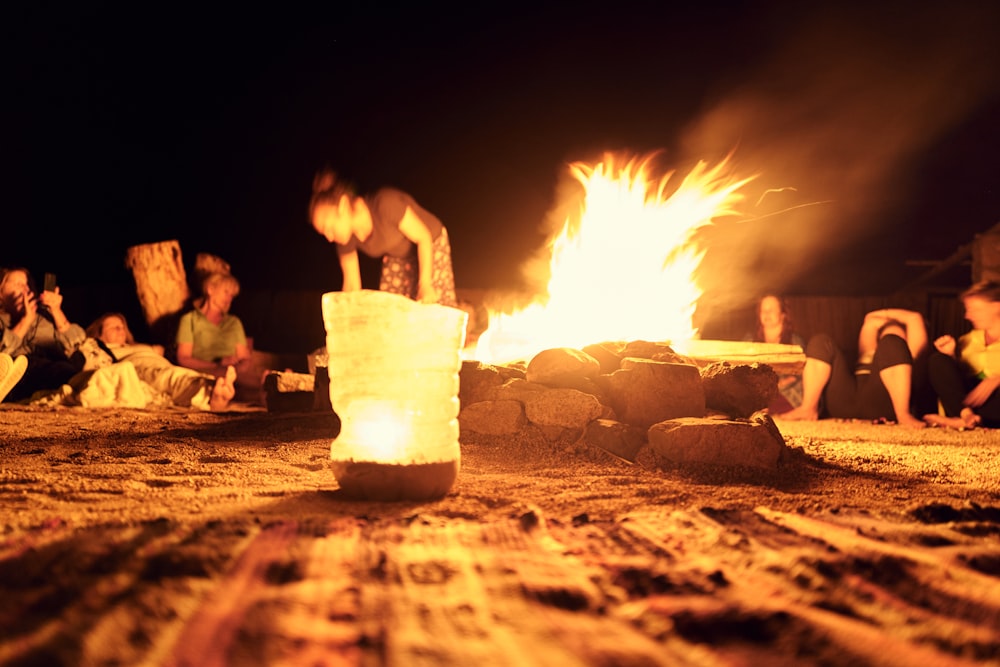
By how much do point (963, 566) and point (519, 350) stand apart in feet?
12.1

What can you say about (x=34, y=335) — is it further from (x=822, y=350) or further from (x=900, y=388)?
(x=900, y=388)

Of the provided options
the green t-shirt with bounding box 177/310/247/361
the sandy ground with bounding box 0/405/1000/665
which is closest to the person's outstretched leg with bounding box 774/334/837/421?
the sandy ground with bounding box 0/405/1000/665

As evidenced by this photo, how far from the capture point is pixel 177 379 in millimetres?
6391

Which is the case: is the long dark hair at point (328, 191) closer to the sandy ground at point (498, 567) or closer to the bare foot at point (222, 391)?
the bare foot at point (222, 391)

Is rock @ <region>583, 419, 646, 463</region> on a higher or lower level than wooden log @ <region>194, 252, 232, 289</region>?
lower

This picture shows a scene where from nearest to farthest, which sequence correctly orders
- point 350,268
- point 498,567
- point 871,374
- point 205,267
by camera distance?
point 498,567 < point 350,268 < point 871,374 < point 205,267

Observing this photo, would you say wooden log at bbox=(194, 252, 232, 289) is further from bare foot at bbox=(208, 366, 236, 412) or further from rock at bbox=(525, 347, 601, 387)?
rock at bbox=(525, 347, 601, 387)

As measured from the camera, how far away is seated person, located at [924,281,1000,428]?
19.5 feet

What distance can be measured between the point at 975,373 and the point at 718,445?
14.5 ft

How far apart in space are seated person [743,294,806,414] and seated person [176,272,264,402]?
17.8 feet

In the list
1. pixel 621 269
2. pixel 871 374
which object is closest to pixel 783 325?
pixel 871 374

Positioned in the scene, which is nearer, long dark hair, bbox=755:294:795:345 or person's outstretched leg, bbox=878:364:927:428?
person's outstretched leg, bbox=878:364:927:428

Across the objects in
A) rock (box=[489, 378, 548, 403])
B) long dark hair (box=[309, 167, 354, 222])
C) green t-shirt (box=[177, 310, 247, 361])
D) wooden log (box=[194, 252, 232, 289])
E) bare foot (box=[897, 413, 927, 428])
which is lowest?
bare foot (box=[897, 413, 927, 428])

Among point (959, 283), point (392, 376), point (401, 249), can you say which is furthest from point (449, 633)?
point (959, 283)
